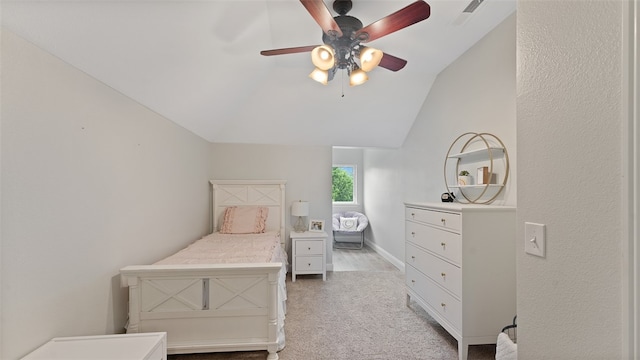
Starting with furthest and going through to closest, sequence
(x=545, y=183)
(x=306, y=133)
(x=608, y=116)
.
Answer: (x=306, y=133), (x=545, y=183), (x=608, y=116)

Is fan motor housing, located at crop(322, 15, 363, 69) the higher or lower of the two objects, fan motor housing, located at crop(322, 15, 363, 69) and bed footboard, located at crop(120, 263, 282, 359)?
the higher

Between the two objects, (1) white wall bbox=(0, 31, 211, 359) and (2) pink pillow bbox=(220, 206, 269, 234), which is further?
(2) pink pillow bbox=(220, 206, 269, 234)

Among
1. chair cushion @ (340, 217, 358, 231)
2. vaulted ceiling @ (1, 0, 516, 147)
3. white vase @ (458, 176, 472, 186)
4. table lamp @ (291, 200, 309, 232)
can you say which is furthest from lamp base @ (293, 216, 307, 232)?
white vase @ (458, 176, 472, 186)

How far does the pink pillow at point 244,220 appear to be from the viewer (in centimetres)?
370

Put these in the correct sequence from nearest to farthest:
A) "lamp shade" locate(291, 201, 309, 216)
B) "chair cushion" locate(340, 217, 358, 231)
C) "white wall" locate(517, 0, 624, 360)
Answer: "white wall" locate(517, 0, 624, 360), "lamp shade" locate(291, 201, 309, 216), "chair cushion" locate(340, 217, 358, 231)

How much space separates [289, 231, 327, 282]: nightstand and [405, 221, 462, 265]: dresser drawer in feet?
4.58

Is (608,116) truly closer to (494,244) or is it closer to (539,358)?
(539,358)

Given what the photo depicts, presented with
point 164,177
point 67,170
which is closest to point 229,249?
point 164,177

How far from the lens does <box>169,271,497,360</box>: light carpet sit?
2.06 metres

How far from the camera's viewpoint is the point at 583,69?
2.41ft

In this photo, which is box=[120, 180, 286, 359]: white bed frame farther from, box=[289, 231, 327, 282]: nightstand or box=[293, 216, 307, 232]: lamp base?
box=[293, 216, 307, 232]: lamp base

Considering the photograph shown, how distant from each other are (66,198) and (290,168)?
9.47 ft

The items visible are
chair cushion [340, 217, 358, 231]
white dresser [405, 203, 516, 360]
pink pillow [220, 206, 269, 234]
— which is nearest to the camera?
white dresser [405, 203, 516, 360]

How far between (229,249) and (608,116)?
2783 mm
